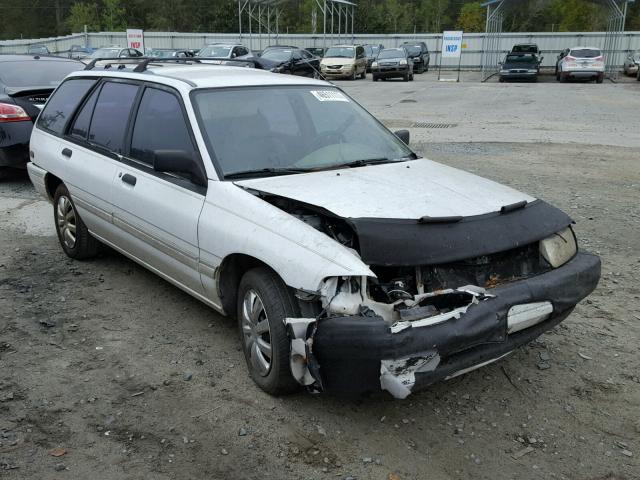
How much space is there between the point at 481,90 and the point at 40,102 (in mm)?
19425

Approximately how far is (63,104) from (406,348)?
432 cm

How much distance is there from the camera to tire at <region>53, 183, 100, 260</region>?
554 centimetres

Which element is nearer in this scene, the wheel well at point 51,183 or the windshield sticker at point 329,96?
the windshield sticker at point 329,96

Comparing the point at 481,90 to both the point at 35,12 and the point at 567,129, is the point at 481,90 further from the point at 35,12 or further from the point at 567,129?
the point at 35,12

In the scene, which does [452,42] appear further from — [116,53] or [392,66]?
[116,53]

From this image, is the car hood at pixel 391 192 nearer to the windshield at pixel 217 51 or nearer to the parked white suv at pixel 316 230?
the parked white suv at pixel 316 230

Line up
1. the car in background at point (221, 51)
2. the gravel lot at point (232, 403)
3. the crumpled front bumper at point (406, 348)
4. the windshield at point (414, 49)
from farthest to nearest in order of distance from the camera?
1. the windshield at point (414, 49)
2. the car in background at point (221, 51)
3. the gravel lot at point (232, 403)
4. the crumpled front bumper at point (406, 348)

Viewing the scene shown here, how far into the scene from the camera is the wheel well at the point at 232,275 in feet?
12.0

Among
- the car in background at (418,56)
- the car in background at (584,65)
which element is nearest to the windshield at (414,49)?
the car in background at (418,56)

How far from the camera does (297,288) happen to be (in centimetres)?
313

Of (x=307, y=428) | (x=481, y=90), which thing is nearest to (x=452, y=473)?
(x=307, y=428)

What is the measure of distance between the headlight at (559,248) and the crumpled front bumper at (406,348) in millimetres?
467

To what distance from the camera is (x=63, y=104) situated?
5.77 metres

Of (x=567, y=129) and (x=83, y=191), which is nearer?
(x=83, y=191)
